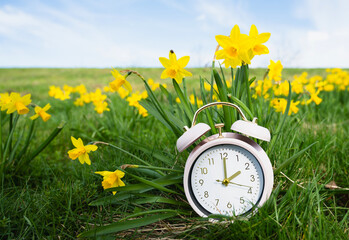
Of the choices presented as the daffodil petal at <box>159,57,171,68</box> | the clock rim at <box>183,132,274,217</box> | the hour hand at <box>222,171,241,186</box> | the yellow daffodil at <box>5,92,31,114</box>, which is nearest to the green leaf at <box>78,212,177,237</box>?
the clock rim at <box>183,132,274,217</box>

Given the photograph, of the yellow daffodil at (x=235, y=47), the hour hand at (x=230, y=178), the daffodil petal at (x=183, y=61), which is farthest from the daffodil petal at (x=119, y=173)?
the yellow daffodil at (x=235, y=47)

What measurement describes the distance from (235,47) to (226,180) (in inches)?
26.7

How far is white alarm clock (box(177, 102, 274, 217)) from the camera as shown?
60.7 inches

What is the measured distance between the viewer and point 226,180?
1.55m

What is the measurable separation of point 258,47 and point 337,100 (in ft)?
12.0

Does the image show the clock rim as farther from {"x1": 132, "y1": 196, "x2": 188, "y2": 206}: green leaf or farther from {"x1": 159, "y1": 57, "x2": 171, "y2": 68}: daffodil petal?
{"x1": 159, "y1": 57, "x2": 171, "y2": 68}: daffodil petal

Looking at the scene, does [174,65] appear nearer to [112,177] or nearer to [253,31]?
[253,31]

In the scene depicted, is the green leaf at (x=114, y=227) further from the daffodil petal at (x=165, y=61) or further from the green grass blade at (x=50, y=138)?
the green grass blade at (x=50, y=138)

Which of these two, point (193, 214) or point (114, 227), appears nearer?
point (114, 227)

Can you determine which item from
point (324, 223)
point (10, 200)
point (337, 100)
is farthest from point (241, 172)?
point (337, 100)

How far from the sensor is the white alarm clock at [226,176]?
154 cm

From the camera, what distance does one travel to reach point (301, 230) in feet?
4.81

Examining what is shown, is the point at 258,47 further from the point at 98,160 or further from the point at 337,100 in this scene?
the point at 337,100

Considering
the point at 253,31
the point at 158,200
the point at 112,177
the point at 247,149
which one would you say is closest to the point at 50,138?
the point at 112,177
